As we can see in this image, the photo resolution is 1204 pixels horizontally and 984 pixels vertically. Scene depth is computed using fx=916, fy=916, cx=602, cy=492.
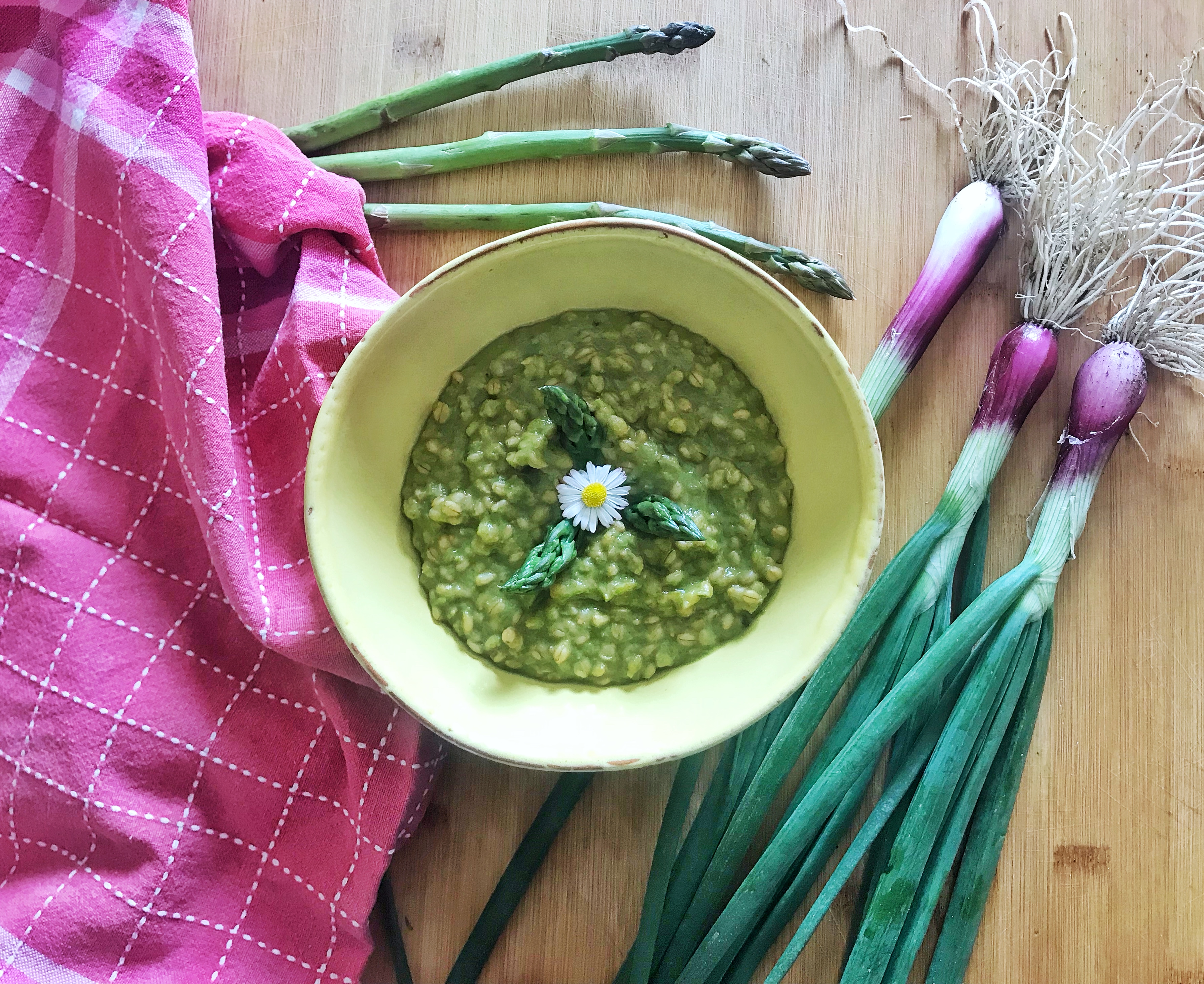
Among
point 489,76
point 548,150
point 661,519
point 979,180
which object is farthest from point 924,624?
point 489,76

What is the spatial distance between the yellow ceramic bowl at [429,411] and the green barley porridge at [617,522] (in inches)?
1.4

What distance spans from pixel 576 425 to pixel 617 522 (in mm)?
168

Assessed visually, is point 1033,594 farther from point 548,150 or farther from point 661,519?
point 548,150

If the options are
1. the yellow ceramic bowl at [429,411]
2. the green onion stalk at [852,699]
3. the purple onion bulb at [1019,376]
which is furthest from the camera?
the purple onion bulb at [1019,376]

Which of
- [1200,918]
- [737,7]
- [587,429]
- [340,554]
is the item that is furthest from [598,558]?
[1200,918]

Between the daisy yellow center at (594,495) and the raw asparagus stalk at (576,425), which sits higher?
the raw asparagus stalk at (576,425)

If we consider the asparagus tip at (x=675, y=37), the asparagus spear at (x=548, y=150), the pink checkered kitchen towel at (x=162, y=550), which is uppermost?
the asparagus tip at (x=675, y=37)

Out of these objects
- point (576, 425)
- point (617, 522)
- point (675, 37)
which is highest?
point (675, 37)

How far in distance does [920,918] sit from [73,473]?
1.68 meters

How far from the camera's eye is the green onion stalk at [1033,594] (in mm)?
1556

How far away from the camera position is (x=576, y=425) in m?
1.43

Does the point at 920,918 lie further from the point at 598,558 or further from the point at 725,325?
the point at 725,325

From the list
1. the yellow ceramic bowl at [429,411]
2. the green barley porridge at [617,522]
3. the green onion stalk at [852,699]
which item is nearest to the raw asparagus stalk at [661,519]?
the green barley porridge at [617,522]

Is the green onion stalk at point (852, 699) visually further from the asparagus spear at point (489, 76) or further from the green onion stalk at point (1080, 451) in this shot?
the asparagus spear at point (489, 76)
